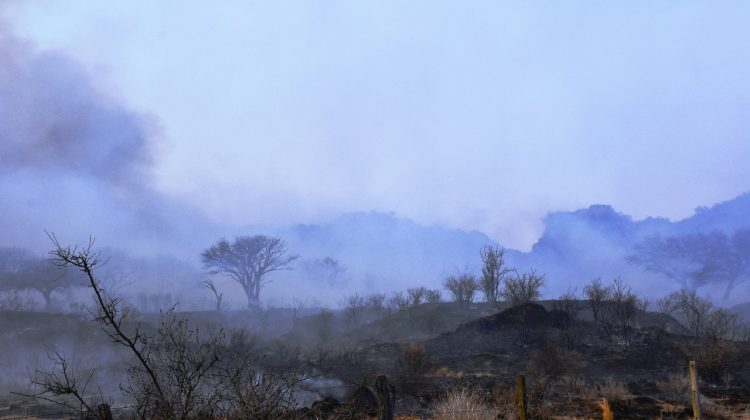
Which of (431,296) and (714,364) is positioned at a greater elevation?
(431,296)

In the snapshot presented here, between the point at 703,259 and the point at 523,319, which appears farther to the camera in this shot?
the point at 703,259

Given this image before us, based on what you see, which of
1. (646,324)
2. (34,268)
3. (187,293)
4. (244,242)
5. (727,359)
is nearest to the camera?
(727,359)

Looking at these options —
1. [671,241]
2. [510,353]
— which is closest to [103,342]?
[510,353]

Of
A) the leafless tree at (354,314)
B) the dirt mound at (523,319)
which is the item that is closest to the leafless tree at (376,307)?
the leafless tree at (354,314)

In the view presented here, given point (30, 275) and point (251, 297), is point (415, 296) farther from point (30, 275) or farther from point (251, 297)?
point (30, 275)

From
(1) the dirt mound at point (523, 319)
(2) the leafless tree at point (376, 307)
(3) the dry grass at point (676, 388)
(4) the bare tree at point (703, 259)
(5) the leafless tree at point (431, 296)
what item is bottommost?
(3) the dry grass at point (676, 388)

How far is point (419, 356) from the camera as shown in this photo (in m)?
25.0

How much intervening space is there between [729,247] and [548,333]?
4880cm

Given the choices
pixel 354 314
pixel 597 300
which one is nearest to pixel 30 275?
pixel 354 314

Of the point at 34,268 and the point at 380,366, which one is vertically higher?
the point at 34,268

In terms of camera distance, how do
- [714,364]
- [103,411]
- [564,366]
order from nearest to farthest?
[103,411] < [714,364] < [564,366]

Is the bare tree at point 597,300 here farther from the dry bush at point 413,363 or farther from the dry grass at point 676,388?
the dry bush at point 413,363

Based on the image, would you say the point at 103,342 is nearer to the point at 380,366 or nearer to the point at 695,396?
the point at 380,366

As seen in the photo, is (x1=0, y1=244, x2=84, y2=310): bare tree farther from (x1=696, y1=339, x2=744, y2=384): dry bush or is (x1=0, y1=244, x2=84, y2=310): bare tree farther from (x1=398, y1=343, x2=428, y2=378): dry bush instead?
(x1=696, y1=339, x2=744, y2=384): dry bush
